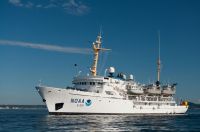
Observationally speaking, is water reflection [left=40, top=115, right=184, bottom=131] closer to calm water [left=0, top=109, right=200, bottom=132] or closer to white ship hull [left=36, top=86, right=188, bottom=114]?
calm water [left=0, top=109, right=200, bottom=132]

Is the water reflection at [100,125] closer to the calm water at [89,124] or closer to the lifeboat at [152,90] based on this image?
the calm water at [89,124]

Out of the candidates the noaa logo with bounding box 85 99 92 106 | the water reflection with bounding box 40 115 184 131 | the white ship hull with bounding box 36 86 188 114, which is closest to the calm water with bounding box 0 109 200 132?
the water reflection with bounding box 40 115 184 131

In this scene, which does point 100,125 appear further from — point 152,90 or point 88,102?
point 152,90

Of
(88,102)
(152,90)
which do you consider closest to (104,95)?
(88,102)

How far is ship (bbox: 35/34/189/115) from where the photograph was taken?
6275 cm

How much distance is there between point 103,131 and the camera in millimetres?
39531

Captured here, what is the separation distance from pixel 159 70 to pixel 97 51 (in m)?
21.1

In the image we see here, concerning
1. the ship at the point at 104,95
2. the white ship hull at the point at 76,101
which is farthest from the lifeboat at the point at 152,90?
the white ship hull at the point at 76,101

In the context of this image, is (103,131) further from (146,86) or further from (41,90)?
(146,86)

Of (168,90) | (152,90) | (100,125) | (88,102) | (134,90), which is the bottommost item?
(100,125)

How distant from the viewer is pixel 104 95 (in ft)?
213

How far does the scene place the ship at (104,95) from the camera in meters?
62.8

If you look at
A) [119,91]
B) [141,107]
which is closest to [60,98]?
[119,91]

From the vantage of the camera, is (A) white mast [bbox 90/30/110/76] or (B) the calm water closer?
(B) the calm water
